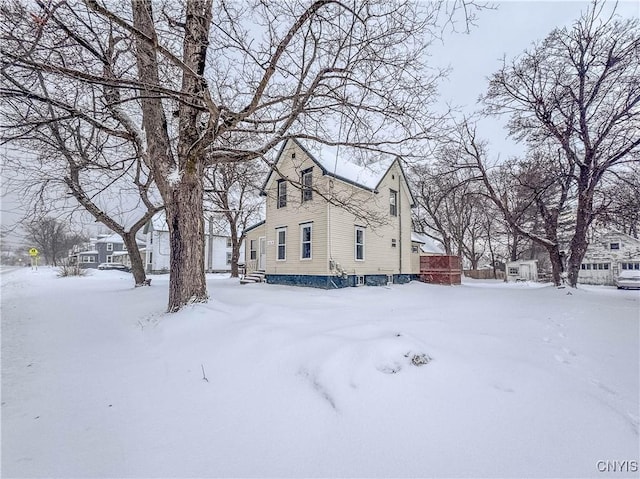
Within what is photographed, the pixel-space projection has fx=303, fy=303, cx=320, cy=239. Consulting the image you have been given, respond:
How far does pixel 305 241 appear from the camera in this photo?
13.4m

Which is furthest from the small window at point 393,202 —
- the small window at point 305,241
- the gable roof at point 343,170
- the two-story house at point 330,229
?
the small window at point 305,241

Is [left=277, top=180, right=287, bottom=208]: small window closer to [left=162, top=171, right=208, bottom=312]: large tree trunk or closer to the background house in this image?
[left=162, top=171, right=208, bottom=312]: large tree trunk

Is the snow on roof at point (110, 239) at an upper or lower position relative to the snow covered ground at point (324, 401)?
upper

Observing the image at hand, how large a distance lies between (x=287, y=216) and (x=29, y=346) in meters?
10.6

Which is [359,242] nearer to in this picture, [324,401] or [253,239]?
[253,239]

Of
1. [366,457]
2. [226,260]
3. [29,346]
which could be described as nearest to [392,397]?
[366,457]

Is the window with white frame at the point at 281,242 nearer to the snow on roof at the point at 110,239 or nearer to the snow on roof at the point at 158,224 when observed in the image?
the snow on roof at the point at 158,224

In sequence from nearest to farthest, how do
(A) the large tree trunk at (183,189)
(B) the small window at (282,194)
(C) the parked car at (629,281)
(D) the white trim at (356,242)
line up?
1. (A) the large tree trunk at (183,189)
2. (D) the white trim at (356,242)
3. (B) the small window at (282,194)
4. (C) the parked car at (629,281)

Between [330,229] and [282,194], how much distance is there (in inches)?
149

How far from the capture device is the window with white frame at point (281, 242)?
1448 centimetres

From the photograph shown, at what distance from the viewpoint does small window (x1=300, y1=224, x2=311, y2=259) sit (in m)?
13.3

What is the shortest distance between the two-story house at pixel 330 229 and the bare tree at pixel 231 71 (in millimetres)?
5000

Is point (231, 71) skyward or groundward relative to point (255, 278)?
skyward
